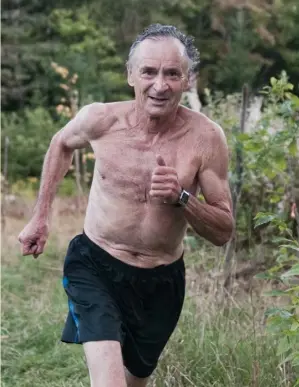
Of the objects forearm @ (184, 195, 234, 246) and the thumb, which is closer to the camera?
the thumb

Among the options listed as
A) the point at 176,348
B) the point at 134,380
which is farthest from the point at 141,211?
the point at 176,348

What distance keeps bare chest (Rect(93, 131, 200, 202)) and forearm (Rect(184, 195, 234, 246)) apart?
0.19 m

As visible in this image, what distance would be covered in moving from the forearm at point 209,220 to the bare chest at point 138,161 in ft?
0.62

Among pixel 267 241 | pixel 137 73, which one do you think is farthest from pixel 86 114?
pixel 267 241

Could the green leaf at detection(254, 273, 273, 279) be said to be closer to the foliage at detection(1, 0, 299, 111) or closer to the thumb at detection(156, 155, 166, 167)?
the thumb at detection(156, 155, 166, 167)

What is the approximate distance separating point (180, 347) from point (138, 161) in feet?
5.29

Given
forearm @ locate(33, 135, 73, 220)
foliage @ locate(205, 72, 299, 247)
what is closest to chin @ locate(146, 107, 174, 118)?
forearm @ locate(33, 135, 73, 220)

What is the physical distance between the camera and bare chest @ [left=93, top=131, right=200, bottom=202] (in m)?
3.69

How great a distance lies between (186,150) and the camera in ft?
12.2

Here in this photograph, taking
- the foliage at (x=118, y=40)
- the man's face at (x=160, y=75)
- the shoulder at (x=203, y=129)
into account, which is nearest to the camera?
the man's face at (x=160, y=75)

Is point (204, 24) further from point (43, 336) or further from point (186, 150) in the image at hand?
point (186, 150)

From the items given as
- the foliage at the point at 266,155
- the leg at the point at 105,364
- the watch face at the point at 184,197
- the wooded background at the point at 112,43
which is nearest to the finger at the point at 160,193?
the watch face at the point at 184,197

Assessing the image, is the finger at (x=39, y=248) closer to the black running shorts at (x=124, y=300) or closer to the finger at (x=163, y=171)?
the black running shorts at (x=124, y=300)

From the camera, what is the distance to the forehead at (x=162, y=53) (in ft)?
11.9
